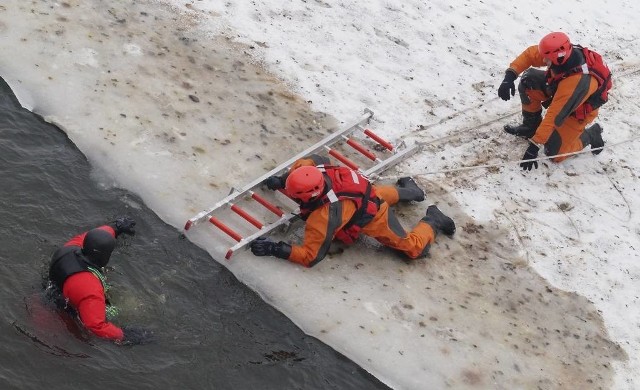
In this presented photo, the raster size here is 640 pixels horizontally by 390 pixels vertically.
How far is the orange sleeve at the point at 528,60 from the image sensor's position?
9820mm

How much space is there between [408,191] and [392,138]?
1268 millimetres

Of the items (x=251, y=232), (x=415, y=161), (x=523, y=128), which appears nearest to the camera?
(x=251, y=232)

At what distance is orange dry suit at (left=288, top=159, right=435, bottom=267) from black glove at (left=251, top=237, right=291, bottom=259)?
0.06m

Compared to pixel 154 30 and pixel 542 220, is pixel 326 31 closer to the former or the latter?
pixel 154 30

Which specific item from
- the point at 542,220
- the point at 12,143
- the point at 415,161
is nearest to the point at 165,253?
the point at 12,143

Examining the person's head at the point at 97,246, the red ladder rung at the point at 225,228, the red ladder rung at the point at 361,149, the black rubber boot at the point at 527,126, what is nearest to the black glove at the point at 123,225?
the person's head at the point at 97,246

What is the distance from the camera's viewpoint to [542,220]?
9297 mm

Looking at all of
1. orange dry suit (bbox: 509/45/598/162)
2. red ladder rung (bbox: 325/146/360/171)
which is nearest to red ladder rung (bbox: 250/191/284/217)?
red ladder rung (bbox: 325/146/360/171)

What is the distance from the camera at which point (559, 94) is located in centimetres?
931

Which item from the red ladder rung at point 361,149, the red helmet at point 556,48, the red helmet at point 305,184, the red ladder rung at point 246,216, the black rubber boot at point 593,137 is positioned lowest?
the red ladder rung at point 246,216

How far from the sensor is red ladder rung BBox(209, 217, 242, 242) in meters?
7.86

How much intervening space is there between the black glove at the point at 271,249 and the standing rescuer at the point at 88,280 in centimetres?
153

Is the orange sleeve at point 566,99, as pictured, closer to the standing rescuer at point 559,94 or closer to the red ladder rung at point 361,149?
the standing rescuer at point 559,94

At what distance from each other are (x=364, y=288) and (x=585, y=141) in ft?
13.6
